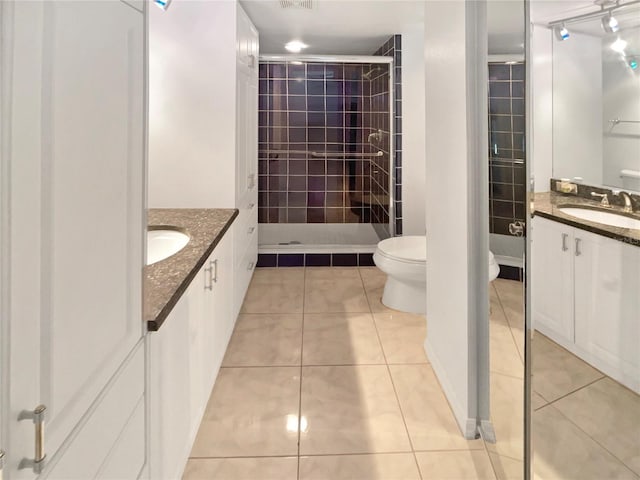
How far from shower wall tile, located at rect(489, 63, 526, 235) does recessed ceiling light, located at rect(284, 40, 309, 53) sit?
3.29 m

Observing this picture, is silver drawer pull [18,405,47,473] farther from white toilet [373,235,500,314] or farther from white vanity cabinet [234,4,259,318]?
white toilet [373,235,500,314]

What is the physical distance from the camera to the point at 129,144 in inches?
42.0

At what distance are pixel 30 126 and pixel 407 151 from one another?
3.83 metres

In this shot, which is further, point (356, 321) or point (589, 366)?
point (356, 321)

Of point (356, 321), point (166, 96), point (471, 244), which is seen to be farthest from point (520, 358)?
point (166, 96)

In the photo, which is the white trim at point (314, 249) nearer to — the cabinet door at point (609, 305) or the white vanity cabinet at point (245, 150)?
the white vanity cabinet at point (245, 150)

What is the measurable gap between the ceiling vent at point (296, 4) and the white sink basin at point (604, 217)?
2.65 m

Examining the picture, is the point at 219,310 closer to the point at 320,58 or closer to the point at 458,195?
the point at 458,195

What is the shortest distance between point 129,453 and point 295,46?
4.34 meters

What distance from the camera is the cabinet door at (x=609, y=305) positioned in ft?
3.21

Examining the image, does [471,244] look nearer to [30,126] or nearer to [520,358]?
[520,358]

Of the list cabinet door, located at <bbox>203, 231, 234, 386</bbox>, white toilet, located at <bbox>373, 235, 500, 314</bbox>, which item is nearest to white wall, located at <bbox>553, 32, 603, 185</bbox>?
cabinet door, located at <bbox>203, 231, 234, 386</bbox>

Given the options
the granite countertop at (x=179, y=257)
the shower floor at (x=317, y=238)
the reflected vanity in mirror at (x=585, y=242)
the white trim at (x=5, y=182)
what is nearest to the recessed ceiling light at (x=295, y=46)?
the shower floor at (x=317, y=238)

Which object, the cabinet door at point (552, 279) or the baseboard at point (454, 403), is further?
the baseboard at point (454, 403)
